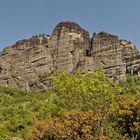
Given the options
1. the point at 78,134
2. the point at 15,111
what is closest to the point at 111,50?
the point at 15,111

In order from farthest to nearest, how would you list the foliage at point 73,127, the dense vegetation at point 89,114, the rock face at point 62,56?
the rock face at point 62,56, the dense vegetation at point 89,114, the foliage at point 73,127

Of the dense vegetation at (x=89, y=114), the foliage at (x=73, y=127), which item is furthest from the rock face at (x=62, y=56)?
the foliage at (x=73, y=127)

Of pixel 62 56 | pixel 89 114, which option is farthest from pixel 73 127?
pixel 62 56

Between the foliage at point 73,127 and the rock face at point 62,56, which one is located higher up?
the rock face at point 62,56

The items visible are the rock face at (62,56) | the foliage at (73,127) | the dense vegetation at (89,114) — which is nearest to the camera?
the foliage at (73,127)

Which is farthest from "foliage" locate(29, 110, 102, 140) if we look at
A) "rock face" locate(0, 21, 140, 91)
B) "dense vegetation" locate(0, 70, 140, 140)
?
"rock face" locate(0, 21, 140, 91)

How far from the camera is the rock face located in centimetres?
10662

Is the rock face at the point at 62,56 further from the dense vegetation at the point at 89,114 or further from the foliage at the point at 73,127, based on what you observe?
the foliage at the point at 73,127

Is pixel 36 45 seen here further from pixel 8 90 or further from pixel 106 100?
pixel 106 100

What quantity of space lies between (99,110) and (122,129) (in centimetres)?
223

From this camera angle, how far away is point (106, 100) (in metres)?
36.8

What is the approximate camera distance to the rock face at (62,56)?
4198 inches

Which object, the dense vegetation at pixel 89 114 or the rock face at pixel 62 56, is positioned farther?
the rock face at pixel 62 56

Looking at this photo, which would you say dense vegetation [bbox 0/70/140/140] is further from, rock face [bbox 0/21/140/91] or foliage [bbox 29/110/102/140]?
rock face [bbox 0/21/140/91]
